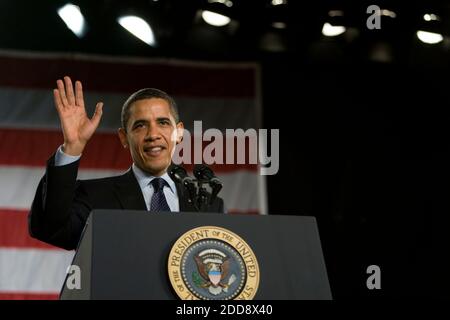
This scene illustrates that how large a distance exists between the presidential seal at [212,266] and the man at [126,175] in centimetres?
47

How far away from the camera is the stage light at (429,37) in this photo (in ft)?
14.1

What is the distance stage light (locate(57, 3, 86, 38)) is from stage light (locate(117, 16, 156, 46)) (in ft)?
1.02

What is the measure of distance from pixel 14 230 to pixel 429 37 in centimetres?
260

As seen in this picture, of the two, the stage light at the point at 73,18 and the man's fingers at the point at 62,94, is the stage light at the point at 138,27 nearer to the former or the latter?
the stage light at the point at 73,18

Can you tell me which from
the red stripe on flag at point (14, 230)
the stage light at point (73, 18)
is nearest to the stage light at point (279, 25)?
the stage light at point (73, 18)

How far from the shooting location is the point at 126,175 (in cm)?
237

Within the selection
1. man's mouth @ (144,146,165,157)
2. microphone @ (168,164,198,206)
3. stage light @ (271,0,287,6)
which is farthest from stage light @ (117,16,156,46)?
microphone @ (168,164,198,206)

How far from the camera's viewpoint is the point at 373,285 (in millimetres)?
4879

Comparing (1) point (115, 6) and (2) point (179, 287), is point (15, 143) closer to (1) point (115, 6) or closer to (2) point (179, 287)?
(1) point (115, 6)

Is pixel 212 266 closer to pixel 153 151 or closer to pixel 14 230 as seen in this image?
pixel 153 151

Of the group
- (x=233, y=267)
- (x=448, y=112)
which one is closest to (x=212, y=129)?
(x=448, y=112)

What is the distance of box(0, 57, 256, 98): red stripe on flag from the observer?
4.89 metres

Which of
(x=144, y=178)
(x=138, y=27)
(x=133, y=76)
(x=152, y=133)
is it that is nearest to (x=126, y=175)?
(x=144, y=178)
